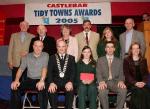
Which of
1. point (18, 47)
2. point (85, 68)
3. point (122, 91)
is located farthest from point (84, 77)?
point (18, 47)

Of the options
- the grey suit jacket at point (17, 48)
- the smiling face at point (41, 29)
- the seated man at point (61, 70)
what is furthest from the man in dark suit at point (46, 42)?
the seated man at point (61, 70)

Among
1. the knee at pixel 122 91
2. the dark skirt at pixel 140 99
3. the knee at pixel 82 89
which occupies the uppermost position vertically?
the knee at pixel 82 89

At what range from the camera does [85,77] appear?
166 inches

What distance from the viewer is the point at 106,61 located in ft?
14.4

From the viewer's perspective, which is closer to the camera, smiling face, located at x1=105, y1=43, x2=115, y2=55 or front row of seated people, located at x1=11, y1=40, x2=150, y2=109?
front row of seated people, located at x1=11, y1=40, x2=150, y2=109

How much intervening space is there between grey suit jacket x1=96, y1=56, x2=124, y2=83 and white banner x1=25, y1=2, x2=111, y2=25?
3.93 m

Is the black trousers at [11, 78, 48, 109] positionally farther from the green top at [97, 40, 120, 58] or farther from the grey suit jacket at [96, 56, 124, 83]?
the green top at [97, 40, 120, 58]

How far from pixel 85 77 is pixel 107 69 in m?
0.40

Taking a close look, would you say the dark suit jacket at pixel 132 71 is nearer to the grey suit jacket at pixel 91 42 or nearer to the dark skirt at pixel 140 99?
the dark skirt at pixel 140 99

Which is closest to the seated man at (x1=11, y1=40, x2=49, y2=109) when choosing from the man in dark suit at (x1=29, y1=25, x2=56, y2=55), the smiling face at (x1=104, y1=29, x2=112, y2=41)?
the man in dark suit at (x1=29, y1=25, x2=56, y2=55)

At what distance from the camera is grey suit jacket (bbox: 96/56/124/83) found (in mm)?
4332

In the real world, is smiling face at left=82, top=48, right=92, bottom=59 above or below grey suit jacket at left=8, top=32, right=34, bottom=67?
below

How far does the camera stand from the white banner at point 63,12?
8.19 meters

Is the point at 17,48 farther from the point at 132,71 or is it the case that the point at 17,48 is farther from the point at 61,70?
the point at 132,71
